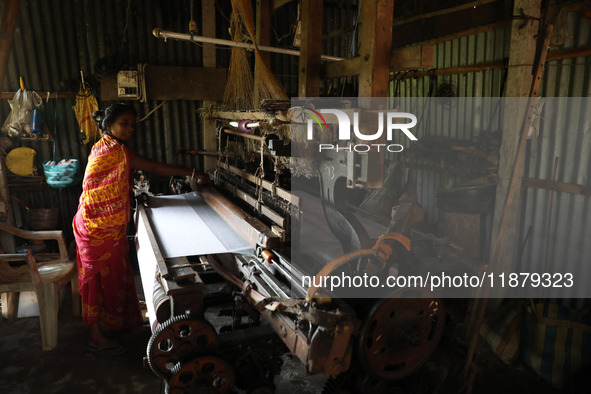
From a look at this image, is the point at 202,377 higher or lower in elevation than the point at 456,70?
lower

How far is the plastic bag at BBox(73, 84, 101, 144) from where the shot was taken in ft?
17.1

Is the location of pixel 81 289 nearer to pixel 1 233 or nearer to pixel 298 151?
pixel 1 233

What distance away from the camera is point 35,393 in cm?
319

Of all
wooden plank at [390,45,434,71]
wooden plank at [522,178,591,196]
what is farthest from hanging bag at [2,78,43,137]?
wooden plank at [522,178,591,196]

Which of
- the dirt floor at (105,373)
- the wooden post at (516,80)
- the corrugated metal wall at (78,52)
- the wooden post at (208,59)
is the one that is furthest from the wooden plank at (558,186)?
the corrugated metal wall at (78,52)

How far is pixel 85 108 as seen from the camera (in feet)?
17.1

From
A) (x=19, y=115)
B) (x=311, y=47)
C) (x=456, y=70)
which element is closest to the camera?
(x=311, y=47)

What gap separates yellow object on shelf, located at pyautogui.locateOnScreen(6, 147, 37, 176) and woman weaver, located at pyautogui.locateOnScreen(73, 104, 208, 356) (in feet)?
6.17

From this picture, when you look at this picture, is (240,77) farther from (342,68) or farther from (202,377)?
(202,377)

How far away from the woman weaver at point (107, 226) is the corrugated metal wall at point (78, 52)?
1.79m

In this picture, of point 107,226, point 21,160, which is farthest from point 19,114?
point 107,226

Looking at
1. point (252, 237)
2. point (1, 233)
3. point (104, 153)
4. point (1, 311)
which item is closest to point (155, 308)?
point (252, 237)

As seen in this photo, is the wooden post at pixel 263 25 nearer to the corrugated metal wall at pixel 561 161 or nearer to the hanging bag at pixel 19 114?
the corrugated metal wall at pixel 561 161

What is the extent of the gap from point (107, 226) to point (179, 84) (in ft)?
8.66
